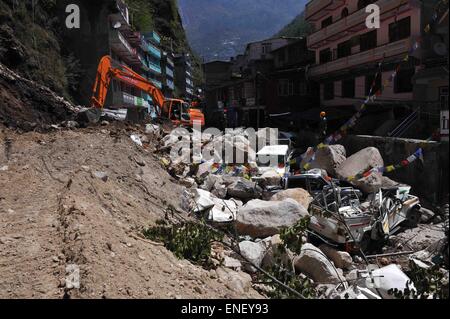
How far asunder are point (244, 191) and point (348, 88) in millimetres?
19188

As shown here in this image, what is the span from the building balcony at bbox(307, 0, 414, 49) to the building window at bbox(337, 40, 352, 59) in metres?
0.56

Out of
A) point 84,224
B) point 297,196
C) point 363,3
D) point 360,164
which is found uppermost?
point 363,3

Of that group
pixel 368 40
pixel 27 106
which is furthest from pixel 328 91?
pixel 27 106

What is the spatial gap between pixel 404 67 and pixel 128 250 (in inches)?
836

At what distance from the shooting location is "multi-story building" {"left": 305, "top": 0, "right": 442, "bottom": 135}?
23500 mm

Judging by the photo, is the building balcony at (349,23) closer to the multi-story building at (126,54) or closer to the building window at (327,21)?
Answer: the building window at (327,21)

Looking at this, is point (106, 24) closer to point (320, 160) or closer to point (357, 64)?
point (357, 64)

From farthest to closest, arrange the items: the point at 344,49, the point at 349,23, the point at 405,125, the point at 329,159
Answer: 1. the point at 344,49
2. the point at 349,23
3. the point at 405,125
4. the point at 329,159

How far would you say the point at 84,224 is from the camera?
7.67 meters

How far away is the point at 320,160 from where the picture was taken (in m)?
18.3

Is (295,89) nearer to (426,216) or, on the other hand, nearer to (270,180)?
(270,180)

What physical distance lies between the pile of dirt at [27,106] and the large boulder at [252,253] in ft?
31.7

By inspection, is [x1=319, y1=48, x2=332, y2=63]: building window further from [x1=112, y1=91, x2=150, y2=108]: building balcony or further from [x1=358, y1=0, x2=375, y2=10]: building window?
[x1=112, y1=91, x2=150, y2=108]: building balcony
